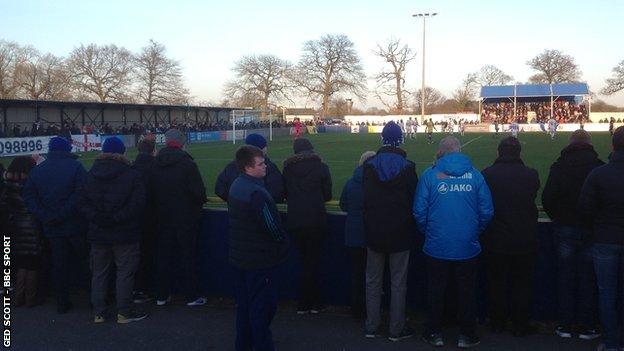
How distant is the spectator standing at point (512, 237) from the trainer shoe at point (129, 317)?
3663 mm

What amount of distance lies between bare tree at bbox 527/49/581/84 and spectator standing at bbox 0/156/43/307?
89383mm

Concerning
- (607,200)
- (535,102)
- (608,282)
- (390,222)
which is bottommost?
(608,282)

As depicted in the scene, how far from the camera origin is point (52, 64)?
229 feet

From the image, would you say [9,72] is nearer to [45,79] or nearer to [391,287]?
[45,79]

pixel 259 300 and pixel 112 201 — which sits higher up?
pixel 112 201

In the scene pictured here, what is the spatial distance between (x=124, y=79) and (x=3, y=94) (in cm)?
1474

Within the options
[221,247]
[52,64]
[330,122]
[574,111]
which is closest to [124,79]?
[52,64]

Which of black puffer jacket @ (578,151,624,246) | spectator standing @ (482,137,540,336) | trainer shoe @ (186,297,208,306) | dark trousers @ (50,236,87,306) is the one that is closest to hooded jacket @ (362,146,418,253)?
spectator standing @ (482,137,540,336)

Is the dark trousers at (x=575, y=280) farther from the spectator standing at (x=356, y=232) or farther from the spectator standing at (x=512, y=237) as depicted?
the spectator standing at (x=356, y=232)

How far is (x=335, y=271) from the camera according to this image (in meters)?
6.56

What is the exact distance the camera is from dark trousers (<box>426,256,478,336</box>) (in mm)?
5285

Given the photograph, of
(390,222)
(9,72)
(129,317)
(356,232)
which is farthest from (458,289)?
(9,72)

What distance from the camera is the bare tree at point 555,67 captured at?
3396 inches

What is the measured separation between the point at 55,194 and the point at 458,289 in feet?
14.2
